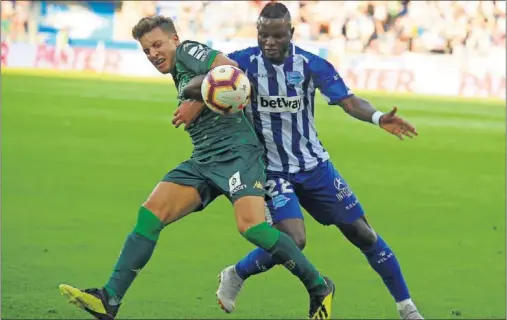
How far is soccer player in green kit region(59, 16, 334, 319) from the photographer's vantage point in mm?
6176

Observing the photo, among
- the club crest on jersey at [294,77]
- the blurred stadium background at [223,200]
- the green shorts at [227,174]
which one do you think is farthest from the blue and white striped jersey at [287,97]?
the blurred stadium background at [223,200]

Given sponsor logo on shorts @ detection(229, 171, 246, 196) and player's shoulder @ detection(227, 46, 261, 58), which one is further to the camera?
player's shoulder @ detection(227, 46, 261, 58)

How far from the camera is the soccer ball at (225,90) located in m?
6.10

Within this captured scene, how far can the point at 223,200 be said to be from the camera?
12.5 m

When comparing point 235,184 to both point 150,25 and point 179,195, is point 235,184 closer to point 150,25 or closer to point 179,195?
point 179,195

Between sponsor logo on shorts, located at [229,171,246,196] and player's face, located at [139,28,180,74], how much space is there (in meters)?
0.81

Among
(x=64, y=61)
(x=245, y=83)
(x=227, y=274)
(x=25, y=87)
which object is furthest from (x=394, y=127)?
(x=64, y=61)

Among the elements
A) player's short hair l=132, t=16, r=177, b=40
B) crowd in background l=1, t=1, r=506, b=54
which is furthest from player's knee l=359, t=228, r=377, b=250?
crowd in background l=1, t=1, r=506, b=54

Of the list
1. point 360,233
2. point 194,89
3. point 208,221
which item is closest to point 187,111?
point 194,89

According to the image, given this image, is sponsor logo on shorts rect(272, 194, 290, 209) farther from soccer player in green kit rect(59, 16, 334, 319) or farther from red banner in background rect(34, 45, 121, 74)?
red banner in background rect(34, 45, 121, 74)

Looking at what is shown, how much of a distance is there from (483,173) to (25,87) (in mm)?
13788

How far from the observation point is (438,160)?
16.6 meters

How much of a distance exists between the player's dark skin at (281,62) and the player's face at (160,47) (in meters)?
0.29

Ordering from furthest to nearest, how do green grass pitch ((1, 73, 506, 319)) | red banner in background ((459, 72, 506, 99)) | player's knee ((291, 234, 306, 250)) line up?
red banner in background ((459, 72, 506, 99))
green grass pitch ((1, 73, 506, 319))
player's knee ((291, 234, 306, 250))
